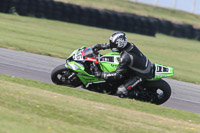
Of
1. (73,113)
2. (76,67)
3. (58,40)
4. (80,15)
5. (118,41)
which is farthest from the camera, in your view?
(80,15)

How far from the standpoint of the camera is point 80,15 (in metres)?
26.7

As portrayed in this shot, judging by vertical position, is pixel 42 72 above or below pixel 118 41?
below

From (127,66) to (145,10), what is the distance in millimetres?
33023

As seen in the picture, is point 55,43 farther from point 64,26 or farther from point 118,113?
point 118,113

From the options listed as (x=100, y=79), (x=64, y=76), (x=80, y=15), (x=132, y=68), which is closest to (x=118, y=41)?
(x=132, y=68)

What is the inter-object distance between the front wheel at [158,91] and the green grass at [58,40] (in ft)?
15.8

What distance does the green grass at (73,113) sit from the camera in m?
5.64

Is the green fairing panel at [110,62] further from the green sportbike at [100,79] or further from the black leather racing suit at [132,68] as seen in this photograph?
the black leather racing suit at [132,68]

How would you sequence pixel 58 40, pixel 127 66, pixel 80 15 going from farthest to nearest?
pixel 80 15, pixel 58 40, pixel 127 66

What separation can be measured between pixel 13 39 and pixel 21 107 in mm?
10194

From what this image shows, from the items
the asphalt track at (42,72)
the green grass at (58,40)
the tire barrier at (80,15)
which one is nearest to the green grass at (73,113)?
the asphalt track at (42,72)

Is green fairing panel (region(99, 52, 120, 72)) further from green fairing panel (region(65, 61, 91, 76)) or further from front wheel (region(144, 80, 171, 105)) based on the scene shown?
front wheel (region(144, 80, 171, 105))

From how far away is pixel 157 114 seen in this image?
7.44 m

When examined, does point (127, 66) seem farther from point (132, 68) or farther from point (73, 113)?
point (73, 113)
